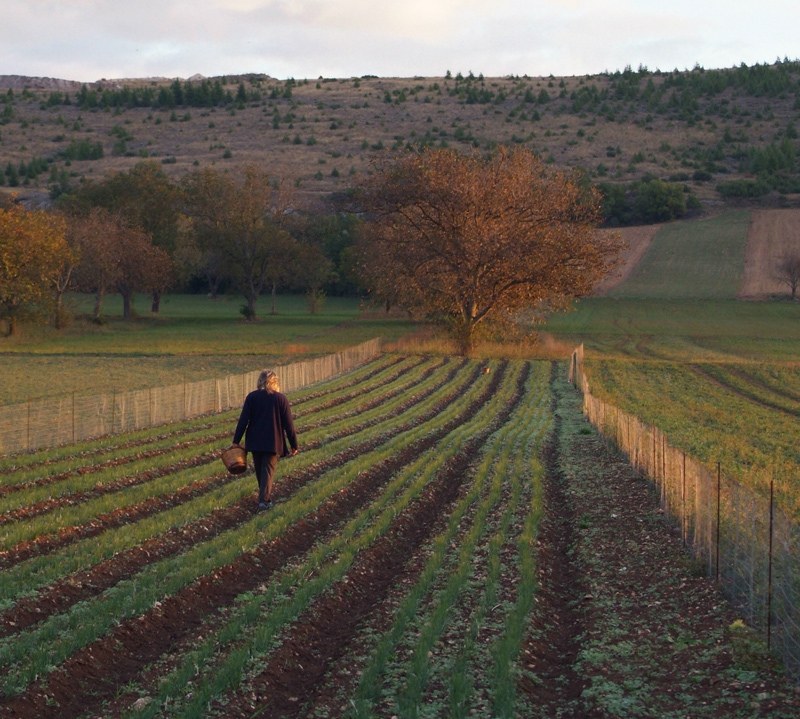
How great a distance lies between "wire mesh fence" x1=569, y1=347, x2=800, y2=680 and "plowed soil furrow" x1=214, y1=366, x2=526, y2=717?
11.0ft

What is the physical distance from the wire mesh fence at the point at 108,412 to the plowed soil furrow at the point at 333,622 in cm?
1056

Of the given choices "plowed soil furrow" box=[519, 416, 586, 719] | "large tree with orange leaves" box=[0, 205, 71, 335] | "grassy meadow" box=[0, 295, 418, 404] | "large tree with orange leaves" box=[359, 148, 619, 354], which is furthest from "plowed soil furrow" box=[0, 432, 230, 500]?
"large tree with orange leaves" box=[0, 205, 71, 335]

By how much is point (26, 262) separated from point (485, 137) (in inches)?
4457

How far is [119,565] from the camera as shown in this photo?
11312 millimetres

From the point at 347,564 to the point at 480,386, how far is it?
28531 mm

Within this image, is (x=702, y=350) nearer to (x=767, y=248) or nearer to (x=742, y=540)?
(x=767, y=248)

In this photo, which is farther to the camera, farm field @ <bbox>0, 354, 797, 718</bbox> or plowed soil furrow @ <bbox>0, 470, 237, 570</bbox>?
plowed soil furrow @ <bbox>0, 470, 237, 570</bbox>

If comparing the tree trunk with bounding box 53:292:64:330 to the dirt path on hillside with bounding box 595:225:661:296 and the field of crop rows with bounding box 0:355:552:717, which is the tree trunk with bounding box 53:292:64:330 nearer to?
the dirt path on hillside with bounding box 595:225:661:296

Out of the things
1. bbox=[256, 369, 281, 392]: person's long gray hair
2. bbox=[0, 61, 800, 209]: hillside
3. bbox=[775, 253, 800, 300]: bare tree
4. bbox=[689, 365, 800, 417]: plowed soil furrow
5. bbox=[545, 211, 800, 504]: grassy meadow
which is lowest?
bbox=[689, 365, 800, 417]: plowed soil furrow

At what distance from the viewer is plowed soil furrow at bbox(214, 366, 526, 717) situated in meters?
7.78

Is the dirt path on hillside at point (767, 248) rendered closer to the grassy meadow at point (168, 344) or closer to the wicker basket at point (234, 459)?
the grassy meadow at point (168, 344)

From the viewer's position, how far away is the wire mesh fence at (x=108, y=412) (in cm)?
2288

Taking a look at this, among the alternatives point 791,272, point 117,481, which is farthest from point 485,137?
point 117,481

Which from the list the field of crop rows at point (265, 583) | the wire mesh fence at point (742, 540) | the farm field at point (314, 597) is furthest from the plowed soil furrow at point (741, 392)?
the wire mesh fence at point (742, 540)
